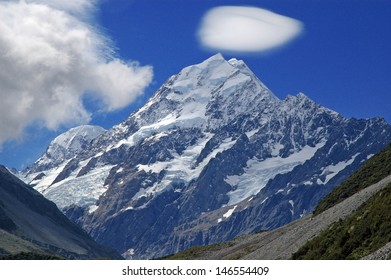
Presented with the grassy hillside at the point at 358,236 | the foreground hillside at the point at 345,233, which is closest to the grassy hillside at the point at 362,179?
the foreground hillside at the point at 345,233

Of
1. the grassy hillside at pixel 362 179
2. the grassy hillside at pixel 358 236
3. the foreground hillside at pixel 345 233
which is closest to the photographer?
the grassy hillside at pixel 358 236

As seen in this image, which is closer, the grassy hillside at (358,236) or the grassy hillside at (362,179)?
the grassy hillside at (358,236)

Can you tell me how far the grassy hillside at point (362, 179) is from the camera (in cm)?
14438

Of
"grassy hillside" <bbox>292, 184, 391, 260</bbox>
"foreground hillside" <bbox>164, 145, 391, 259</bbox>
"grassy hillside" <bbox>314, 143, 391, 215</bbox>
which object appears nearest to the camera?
"grassy hillside" <bbox>292, 184, 391, 260</bbox>

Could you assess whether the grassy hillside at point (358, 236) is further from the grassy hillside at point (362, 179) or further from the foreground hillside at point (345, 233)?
the grassy hillside at point (362, 179)

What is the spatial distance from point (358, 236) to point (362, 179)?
246 ft

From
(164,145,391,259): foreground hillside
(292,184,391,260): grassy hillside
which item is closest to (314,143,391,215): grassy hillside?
(164,145,391,259): foreground hillside

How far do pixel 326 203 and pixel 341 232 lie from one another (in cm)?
7084

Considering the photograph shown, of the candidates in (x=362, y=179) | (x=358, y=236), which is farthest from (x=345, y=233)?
(x=362, y=179)

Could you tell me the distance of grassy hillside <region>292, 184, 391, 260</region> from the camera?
71131 millimetres

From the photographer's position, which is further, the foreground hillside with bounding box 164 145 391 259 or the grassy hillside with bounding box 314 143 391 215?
the grassy hillside with bounding box 314 143 391 215

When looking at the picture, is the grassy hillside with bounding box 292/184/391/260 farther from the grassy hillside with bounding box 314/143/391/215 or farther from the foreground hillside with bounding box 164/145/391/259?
the grassy hillside with bounding box 314/143/391/215
